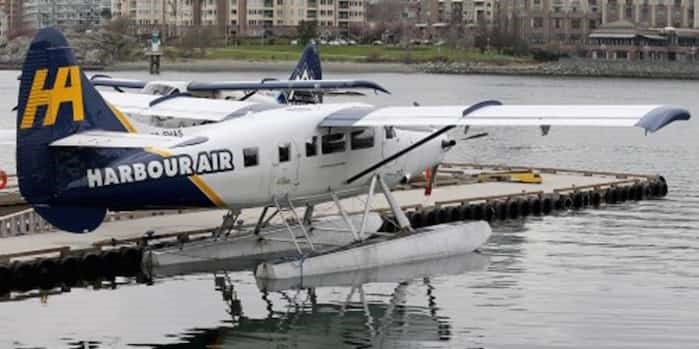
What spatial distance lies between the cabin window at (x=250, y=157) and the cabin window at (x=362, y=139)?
202 cm

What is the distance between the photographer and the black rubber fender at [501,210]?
3612cm

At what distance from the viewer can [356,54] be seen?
186875 mm

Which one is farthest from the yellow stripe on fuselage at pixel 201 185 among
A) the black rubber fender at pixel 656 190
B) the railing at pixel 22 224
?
the black rubber fender at pixel 656 190

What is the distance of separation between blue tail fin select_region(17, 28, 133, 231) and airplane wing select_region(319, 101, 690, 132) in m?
3.95

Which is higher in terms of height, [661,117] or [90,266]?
[661,117]

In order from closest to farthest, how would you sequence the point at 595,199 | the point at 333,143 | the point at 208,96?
the point at 333,143 < the point at 595,199 < the point at 208,96

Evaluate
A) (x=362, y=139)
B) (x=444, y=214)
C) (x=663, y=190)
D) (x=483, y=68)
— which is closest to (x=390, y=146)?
(x=362, y=139)

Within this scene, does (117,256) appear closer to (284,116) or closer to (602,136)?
(284,116)

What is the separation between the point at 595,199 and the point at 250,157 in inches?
565

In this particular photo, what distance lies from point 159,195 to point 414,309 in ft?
12.8

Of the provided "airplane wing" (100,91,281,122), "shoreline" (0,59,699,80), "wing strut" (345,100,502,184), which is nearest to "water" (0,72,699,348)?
"wing strut" (345,100,502,184)

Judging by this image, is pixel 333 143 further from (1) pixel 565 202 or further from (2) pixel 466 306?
(1) pixel 565 202

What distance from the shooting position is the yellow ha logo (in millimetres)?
25594

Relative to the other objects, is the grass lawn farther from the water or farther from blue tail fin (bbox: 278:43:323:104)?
the water
